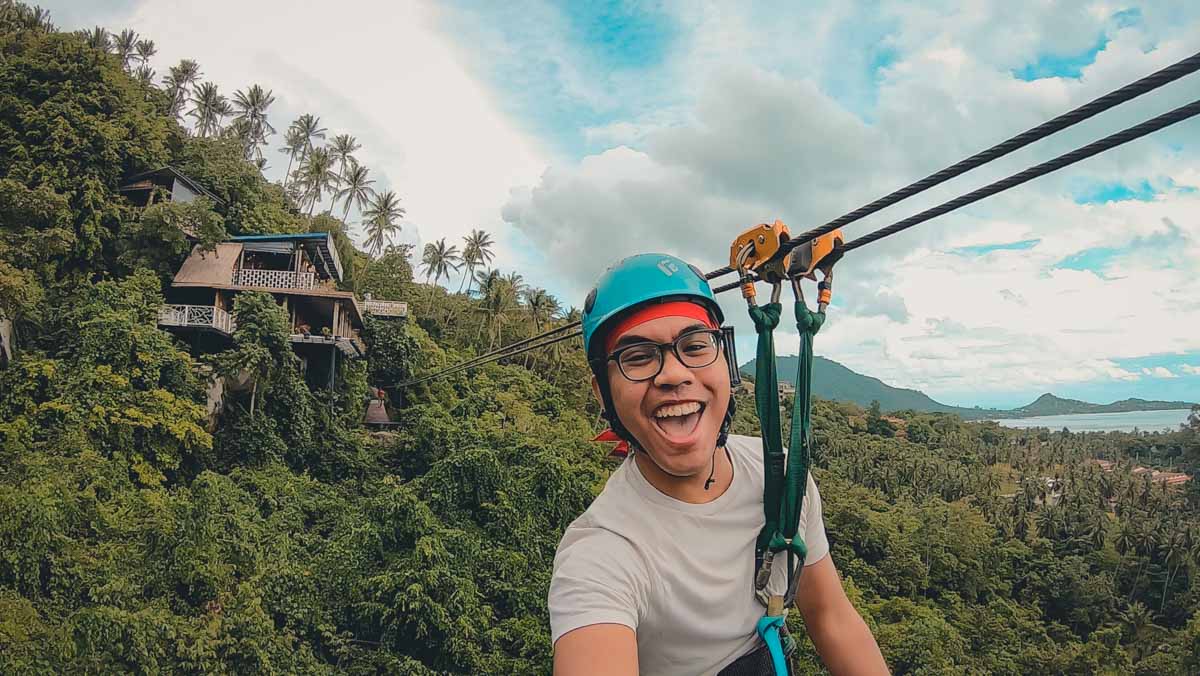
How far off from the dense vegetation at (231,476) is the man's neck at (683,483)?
12.1m

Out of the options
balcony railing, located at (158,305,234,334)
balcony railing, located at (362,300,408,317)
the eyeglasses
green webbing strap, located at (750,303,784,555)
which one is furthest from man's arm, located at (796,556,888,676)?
balcony railing, located at (362,300,408,317)

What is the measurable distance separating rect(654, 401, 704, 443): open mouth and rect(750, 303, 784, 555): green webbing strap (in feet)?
0.58

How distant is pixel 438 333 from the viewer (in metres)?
33.1

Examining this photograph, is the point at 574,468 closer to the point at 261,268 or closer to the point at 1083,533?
the point at 261,268

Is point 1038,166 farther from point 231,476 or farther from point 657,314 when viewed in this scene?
point 231,476

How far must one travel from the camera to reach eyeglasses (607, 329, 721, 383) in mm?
1489

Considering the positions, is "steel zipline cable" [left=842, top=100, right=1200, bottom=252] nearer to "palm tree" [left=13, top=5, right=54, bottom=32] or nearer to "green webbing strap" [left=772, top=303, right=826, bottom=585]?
"green webbing strap" [left=772, top=303, right=826, bottom=585]

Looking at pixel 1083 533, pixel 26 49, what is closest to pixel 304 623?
pixel 26 49

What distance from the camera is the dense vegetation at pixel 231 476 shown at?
1228 cm

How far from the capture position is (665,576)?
1379 mm

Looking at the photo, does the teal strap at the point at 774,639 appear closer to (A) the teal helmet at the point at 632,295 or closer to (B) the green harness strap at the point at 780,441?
(B) the green harness strap at the point at 780,441

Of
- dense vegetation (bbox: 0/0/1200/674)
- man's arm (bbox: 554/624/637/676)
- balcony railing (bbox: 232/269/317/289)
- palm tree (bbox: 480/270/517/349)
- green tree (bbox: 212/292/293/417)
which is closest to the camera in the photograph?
man's arm (bbox: 554/624/637/676)

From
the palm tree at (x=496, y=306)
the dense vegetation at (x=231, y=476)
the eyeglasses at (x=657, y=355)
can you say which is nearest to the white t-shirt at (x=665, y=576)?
the eyeglasses at (x=657, y=355)

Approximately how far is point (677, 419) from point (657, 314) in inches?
8.9
